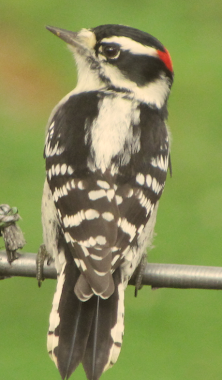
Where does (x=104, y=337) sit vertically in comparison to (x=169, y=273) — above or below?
below

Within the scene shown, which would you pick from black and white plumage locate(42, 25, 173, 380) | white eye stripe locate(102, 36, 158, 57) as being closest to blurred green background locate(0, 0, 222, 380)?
black and white plumage locate(42, 25, 173, 380)

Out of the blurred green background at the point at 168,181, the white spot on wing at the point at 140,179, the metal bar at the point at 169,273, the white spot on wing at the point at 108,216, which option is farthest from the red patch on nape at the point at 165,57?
the blurred green background at the point at 168,181

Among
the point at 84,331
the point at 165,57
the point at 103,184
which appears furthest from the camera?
the point at 165,57

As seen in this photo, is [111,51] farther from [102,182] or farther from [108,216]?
[108,216]

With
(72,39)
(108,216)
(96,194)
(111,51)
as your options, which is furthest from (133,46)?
(108,216)

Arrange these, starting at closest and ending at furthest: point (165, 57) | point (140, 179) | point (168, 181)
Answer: point (140, 179)
point (165, 57)
point (168, 181)

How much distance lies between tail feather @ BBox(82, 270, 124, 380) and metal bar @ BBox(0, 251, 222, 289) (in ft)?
1.28

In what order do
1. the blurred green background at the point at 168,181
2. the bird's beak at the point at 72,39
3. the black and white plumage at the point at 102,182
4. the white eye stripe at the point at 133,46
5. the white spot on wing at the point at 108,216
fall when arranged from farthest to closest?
the blurred green background at the point at 168,181
the bird's beak at the point at 72,39
the white eye stripe at the point at 133,46
the white spot on wing at the point at 108,216
the black and white plumage at the point at 102,182

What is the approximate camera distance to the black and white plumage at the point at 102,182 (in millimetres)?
4113

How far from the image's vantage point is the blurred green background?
7.02m

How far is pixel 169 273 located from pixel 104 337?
58cm

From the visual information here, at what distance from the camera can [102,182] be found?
4492mm

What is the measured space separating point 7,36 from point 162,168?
766cm

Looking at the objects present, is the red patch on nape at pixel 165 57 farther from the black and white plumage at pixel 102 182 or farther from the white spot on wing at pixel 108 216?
the white spot on wing at pixel 108 216
